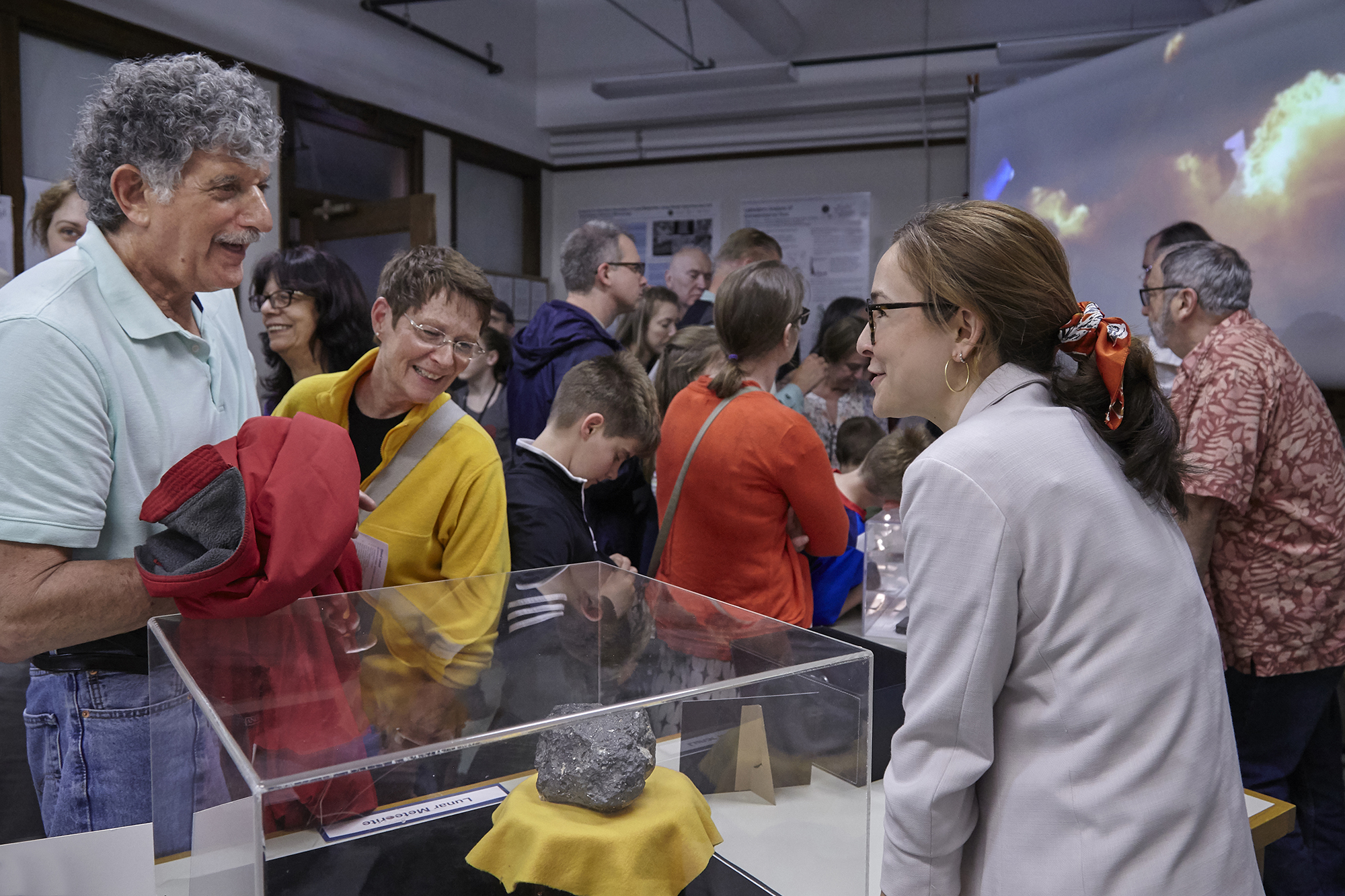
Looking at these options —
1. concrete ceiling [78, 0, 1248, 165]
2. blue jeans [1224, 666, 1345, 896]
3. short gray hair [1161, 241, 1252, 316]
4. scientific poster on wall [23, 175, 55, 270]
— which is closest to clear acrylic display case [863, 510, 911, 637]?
blue jeans [1224, 666, 1345, 896]

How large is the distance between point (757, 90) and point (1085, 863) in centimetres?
623

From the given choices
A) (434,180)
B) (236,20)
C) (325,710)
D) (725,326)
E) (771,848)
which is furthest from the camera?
(434,180)

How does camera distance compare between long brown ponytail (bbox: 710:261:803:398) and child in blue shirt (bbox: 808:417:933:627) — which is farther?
child in blue shirt (bbox: 808:417:933:627)

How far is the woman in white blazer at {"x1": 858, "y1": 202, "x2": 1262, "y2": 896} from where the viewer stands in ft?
3.28

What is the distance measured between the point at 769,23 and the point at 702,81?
531mm

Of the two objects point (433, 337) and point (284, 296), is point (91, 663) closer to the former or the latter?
point (433, 337)

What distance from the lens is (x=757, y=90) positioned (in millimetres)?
6512

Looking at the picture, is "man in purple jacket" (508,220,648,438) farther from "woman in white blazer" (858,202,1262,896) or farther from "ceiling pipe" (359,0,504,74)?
"ceiling pipe" (359,0,504,74)

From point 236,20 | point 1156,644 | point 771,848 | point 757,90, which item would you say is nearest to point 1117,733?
point 1156,644

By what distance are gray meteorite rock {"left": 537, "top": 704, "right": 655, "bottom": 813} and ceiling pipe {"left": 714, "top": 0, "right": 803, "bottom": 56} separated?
5288mm

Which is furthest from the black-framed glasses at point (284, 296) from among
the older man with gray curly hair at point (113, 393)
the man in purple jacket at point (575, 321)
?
the older man with gray curly hair at point (113, 393)

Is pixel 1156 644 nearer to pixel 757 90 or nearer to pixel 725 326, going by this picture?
pixel 725 326

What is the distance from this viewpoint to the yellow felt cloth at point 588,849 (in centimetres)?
100

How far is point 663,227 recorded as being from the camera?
7.04 m
